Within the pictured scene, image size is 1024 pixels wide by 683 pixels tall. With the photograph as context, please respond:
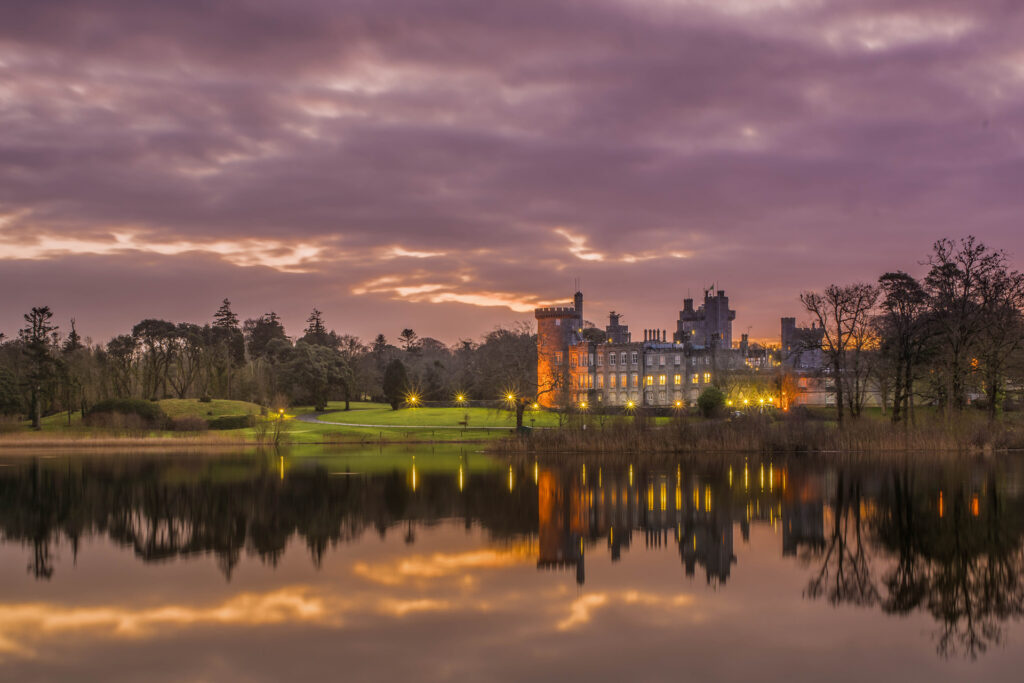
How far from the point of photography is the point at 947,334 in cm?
6062

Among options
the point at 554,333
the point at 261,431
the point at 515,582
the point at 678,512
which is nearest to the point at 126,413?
the point at 261,431

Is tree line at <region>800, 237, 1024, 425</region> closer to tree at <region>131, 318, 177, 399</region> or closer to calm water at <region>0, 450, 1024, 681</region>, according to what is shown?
calm water at <region>0, 450, 1024, 681</region>

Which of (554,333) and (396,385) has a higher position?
(554,333)

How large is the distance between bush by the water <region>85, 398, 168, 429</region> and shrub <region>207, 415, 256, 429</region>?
368cm

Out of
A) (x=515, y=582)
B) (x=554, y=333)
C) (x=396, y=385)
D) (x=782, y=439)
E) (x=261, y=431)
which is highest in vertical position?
(x=554, y=333)

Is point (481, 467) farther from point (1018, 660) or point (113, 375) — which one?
point (113, 375)

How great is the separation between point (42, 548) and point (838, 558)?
19.4 metres

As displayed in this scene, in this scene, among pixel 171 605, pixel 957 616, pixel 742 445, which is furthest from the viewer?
pixel 742 445

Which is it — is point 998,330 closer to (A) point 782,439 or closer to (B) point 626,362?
(A) point 782,439

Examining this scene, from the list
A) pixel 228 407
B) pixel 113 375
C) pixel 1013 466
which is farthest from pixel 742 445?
pixel 113 375

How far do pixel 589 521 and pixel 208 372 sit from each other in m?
75.7

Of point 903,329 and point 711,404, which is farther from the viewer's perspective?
point 711,404

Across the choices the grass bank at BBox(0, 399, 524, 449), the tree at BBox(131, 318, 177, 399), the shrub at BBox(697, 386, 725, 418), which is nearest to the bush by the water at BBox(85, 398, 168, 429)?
the grass bank at BBox(0, 399, 524, 449)

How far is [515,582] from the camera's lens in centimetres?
1830
